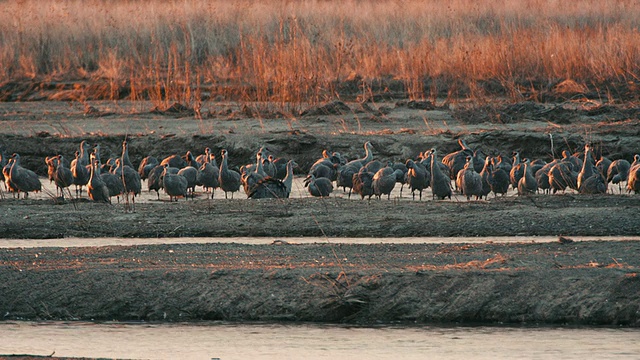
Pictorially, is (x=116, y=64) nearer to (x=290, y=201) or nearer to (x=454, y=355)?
(x=290, y=201)

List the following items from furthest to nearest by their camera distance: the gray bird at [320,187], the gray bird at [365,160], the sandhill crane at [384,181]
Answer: the gray bird at [365,160], the gray bird at [320,187], the sandhill crane at [384,181]

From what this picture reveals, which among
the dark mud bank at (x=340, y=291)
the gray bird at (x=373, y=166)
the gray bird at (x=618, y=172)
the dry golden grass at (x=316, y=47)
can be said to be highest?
the dry golden grass at (x=316, y=47)

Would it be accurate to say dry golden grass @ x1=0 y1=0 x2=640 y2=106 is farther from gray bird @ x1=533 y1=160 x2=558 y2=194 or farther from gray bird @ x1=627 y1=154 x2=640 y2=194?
gray bird @ x1=627 y1=154 x2=640 y2=194

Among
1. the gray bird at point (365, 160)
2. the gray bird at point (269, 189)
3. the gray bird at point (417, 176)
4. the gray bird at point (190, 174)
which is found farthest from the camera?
the gray bird at point (365, 160)

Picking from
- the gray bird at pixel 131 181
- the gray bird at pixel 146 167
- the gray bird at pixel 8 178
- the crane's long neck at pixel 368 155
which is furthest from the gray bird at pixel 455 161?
the gray bird at pixel 8 178

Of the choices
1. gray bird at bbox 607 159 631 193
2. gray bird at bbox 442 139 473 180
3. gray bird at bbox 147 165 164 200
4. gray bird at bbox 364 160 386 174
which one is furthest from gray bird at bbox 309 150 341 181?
gray bird at bbox 607 159 631 193

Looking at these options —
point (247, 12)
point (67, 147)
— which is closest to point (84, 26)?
point (247, 12)

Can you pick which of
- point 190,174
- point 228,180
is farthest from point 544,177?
point 190,174

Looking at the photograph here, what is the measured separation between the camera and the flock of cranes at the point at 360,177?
16.2m

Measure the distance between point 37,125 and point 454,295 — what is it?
54.6ft

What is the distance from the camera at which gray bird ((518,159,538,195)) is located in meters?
16.2

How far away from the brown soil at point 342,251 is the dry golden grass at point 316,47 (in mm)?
2597

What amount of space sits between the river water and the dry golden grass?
46.0ft

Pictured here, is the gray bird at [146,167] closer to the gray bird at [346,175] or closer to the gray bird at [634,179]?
the gray bird at [346,175]
